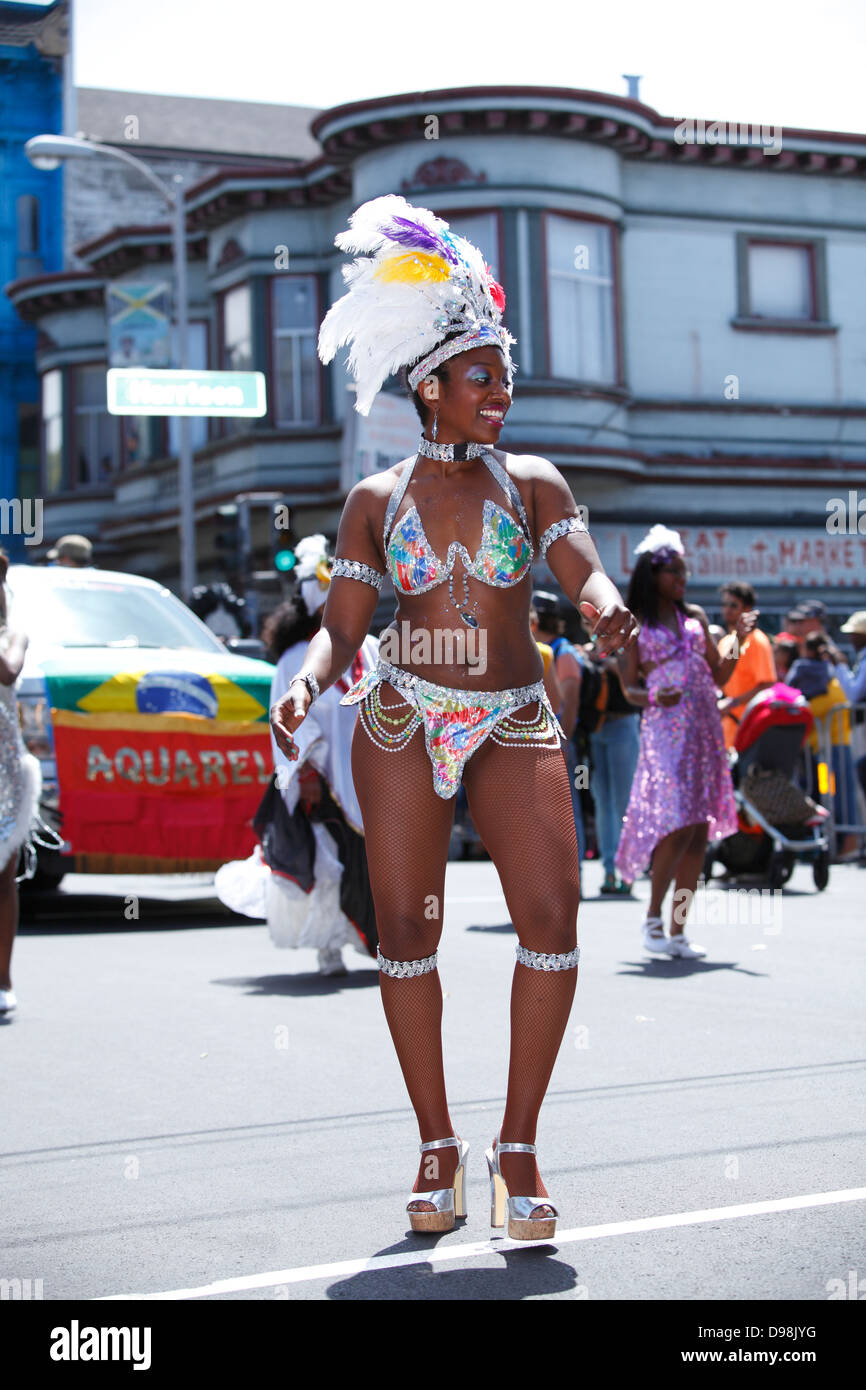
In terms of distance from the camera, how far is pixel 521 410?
2459cm

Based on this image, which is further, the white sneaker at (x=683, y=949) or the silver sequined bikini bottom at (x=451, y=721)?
the white sneaker at (x=683, y=949)

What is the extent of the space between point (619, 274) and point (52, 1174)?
21903 millimetres

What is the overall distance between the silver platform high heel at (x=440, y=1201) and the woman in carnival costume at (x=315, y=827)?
4476 mm

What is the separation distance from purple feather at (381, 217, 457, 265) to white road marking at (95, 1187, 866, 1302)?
2.28 meters

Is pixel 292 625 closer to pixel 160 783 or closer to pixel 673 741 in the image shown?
pixel 673 741

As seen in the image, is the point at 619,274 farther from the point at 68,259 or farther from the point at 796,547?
the point at 68,259

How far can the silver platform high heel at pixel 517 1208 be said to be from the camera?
416 centimetres

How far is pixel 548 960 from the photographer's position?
4297mm

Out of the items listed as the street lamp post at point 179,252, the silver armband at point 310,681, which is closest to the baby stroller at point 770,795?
the silver armband at point 310,681

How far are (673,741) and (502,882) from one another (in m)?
5.40

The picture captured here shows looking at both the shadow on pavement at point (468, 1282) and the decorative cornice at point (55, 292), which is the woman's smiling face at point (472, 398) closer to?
the shadow on pavement at point (468, 1282)

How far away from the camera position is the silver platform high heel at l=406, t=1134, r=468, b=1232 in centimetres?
432

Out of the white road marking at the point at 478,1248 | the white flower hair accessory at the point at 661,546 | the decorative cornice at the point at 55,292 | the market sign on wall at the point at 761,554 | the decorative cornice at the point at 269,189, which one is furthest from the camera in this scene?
the decorative cornice at the point at 55,292

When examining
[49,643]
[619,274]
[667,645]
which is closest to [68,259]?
[619,274]
